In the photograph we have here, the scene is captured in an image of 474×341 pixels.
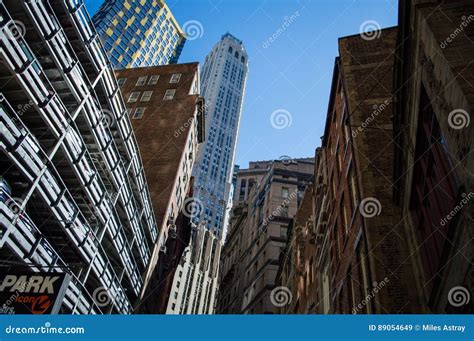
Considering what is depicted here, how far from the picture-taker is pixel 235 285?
2218 inches

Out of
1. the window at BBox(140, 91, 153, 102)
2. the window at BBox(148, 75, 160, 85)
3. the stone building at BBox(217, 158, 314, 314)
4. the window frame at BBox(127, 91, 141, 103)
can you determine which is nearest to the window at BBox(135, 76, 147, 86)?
the window at BBox(148, 75, 160, 85)

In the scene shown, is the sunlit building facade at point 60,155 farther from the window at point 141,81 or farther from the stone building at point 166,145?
the window at point 141,81

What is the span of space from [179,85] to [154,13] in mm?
90967

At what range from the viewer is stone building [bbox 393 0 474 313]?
24.8ft

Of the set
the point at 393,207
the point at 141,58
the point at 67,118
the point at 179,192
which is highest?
the point at 141,58

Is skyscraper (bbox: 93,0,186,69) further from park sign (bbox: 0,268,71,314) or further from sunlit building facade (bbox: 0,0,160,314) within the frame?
park sign (bbox: 0,268,71,314)

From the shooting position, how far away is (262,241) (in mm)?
50688

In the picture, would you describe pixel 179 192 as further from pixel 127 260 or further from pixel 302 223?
pixel 127 260

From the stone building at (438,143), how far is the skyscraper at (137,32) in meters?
106

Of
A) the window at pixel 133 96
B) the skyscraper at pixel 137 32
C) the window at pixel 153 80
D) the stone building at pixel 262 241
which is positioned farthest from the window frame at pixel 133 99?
the skyscraper at pixel 137 32

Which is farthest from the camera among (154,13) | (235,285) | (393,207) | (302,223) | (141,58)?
(154,13)

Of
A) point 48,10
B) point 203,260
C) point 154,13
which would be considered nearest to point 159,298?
point 48,10

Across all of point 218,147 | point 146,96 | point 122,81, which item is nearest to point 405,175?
point 146,96

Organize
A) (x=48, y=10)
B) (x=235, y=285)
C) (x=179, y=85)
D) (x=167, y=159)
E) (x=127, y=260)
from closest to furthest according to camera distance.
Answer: (x=48, y=10)
(x=127, y=260)
(x=167, y=159)
(x=179, y=85)
(x=235, y=285)
